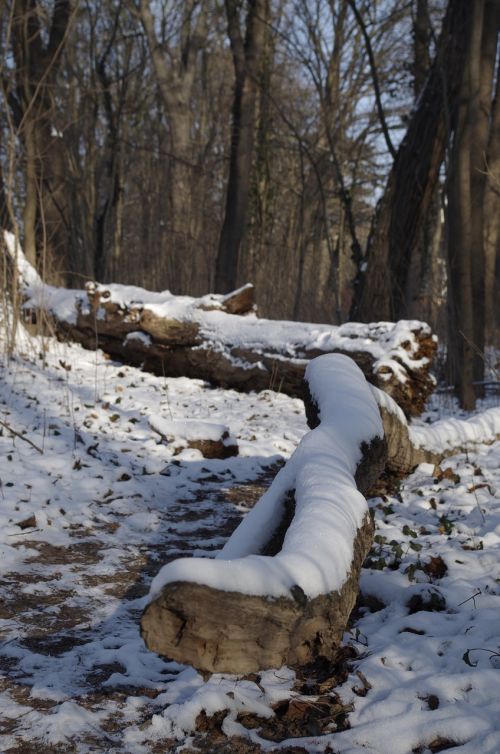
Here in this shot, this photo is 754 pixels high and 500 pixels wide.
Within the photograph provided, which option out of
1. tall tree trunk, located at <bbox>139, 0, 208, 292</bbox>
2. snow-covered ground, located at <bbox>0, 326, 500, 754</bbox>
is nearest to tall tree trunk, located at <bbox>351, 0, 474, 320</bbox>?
snow-covered ground, located at <bbox>0, 326, 500, 754</bbox>

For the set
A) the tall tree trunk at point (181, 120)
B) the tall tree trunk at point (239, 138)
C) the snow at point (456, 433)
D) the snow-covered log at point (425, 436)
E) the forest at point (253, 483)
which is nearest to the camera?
the forest at point (253, 483)

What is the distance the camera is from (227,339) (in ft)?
24.8

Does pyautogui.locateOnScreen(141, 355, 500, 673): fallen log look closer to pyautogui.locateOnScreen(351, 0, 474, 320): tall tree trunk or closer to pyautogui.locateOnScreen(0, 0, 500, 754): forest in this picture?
pyautogui.locateOnScreen(0, 0, 500, 754): forest

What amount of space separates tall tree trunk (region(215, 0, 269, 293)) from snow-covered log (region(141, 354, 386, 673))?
8.98m

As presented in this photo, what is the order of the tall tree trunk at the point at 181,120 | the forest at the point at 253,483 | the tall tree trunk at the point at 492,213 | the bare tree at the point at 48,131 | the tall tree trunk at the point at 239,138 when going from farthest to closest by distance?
the tall tree trunk at the point at 181,120 → the tall tree trunk at the point at 239,138 → the bare tree at the point at 48,131 → the tall tree trunk at the point at 492,213 → the forest at the point at 253,483

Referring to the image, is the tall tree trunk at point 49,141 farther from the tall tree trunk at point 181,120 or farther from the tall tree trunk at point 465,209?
the tall tree trunk at point 465,209

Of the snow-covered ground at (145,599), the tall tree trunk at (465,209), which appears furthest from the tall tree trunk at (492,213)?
the snow-covered ground at (145,599)

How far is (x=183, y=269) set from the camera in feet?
40.5

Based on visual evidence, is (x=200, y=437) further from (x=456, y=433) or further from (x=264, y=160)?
(x=264, y=160)

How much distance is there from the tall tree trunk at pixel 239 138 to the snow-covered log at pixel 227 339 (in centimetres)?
308

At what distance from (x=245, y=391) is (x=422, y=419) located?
6.57ft

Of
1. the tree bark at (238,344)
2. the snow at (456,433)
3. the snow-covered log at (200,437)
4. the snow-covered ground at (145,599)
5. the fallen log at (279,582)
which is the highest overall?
the tree bark at (238,344)

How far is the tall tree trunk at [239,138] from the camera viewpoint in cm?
1117

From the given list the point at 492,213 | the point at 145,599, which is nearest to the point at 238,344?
the point at 145,599
